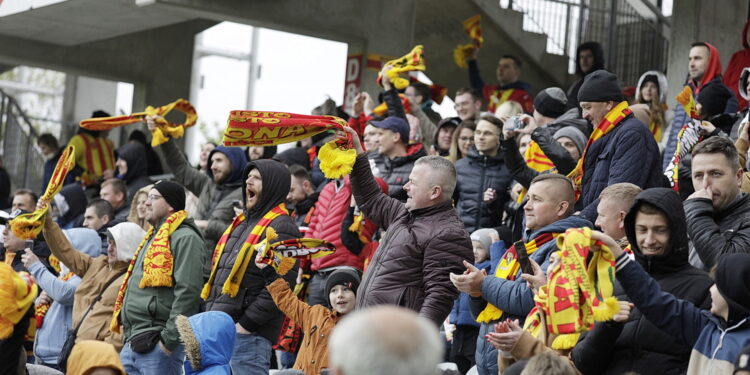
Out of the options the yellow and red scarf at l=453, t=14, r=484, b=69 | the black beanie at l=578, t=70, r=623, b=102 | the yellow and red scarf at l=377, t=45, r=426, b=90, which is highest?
the yellow and red scarf at l=453, t=14, r=484, b=69

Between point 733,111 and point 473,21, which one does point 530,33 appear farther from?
point 733,111

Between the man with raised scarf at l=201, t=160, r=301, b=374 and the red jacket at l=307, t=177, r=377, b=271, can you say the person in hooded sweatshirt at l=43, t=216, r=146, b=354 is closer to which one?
the man with raised scarf at l=201, t=160, r=301, b=374

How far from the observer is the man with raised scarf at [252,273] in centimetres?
830

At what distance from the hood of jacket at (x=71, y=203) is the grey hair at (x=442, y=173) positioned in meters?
7.13

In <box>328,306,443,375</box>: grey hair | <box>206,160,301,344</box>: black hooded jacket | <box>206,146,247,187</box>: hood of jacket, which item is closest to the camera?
<box>328,306,443,375</box>: grey hair

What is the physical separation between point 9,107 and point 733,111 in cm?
1427

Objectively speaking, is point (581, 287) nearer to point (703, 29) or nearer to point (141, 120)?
point (141, 120)

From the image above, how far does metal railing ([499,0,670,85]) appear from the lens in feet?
55.8

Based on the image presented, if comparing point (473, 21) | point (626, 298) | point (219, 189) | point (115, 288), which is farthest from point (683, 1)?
point (626, 298)

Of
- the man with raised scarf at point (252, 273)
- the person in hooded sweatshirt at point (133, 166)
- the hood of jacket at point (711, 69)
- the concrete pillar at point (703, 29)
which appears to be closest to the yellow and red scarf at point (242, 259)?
the man with raised scarf at point (252, 273)

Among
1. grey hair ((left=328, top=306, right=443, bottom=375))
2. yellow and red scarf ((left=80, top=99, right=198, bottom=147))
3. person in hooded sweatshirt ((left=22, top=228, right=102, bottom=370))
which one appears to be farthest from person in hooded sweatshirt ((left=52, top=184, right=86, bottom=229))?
grey hair ((left=328, top=306, right=443, bottom=375))

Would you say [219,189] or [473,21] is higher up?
[473,21]

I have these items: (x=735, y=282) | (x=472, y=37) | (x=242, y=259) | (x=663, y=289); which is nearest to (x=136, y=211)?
(x=242, y=259)

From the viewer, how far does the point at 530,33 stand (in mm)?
17422
